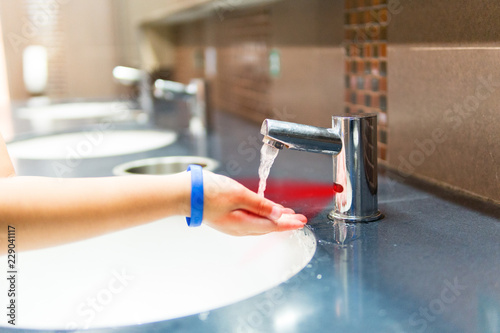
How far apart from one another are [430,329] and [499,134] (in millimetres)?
434

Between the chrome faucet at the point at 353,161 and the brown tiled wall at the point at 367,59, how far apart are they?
37 centimetres

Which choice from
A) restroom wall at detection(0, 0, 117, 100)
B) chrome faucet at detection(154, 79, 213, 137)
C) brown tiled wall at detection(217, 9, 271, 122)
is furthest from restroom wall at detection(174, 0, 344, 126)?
restroom wall at detection(0, 0, 117, 100)

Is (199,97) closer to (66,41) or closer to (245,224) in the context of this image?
(245,224)

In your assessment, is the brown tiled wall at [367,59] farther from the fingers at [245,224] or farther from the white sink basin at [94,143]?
the white sink basin at [94,143]

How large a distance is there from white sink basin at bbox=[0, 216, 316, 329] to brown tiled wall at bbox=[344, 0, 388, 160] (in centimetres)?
42

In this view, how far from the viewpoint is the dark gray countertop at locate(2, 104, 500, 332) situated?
20.1 inches

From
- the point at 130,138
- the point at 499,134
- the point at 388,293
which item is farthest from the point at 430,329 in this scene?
the point at 130,138

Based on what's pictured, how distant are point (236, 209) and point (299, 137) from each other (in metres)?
0.13

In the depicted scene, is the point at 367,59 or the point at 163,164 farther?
the point at 163,164

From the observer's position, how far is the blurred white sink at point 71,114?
229cm

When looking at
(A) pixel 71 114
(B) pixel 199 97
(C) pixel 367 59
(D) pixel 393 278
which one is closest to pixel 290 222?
(D) pixel 393 278

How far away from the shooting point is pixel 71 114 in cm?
302

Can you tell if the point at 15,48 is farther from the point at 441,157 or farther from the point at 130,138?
the point at 441,157

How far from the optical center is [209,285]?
0.95 meters
